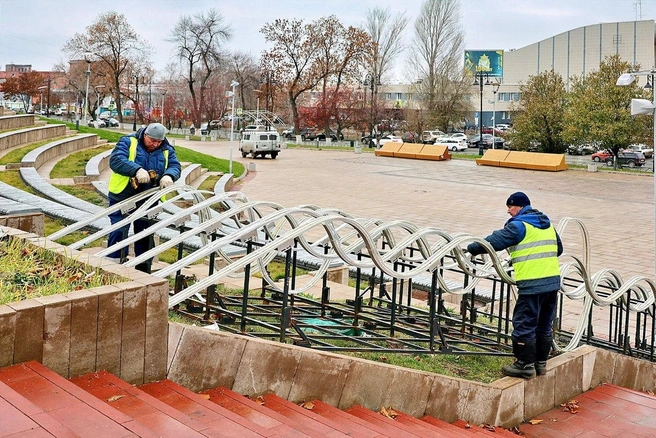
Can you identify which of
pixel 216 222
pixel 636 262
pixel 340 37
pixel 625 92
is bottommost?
pixel 636 262

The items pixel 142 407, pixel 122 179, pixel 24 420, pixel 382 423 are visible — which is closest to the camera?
pixel 24 420

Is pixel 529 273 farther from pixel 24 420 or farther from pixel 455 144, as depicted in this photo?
pixel 455 144

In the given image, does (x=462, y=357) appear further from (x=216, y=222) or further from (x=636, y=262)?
(x=636, y=262)

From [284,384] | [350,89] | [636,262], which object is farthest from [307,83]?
[284,384]

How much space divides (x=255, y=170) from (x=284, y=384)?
2853 centimetres

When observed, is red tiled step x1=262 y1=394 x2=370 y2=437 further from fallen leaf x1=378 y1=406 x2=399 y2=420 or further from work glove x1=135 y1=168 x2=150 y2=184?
work glove x1=135 y1=168 x2=150 y2=184

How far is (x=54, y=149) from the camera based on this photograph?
2291 centimetres

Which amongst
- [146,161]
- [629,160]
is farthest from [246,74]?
[146,161]

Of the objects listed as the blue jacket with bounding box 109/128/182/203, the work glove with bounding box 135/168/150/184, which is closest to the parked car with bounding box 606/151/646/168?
the blue jacket with bounding box 109/128/182/203

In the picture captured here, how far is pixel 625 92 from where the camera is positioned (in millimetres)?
35250

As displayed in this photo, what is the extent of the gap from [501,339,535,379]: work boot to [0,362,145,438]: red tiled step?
341 cm

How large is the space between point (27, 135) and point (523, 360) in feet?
80.9

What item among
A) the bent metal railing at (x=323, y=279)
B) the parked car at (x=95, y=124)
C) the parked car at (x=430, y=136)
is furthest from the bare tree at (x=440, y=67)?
the bent metal railing at (x=323, y=279)

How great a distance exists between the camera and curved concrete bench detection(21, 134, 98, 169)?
1879cm
